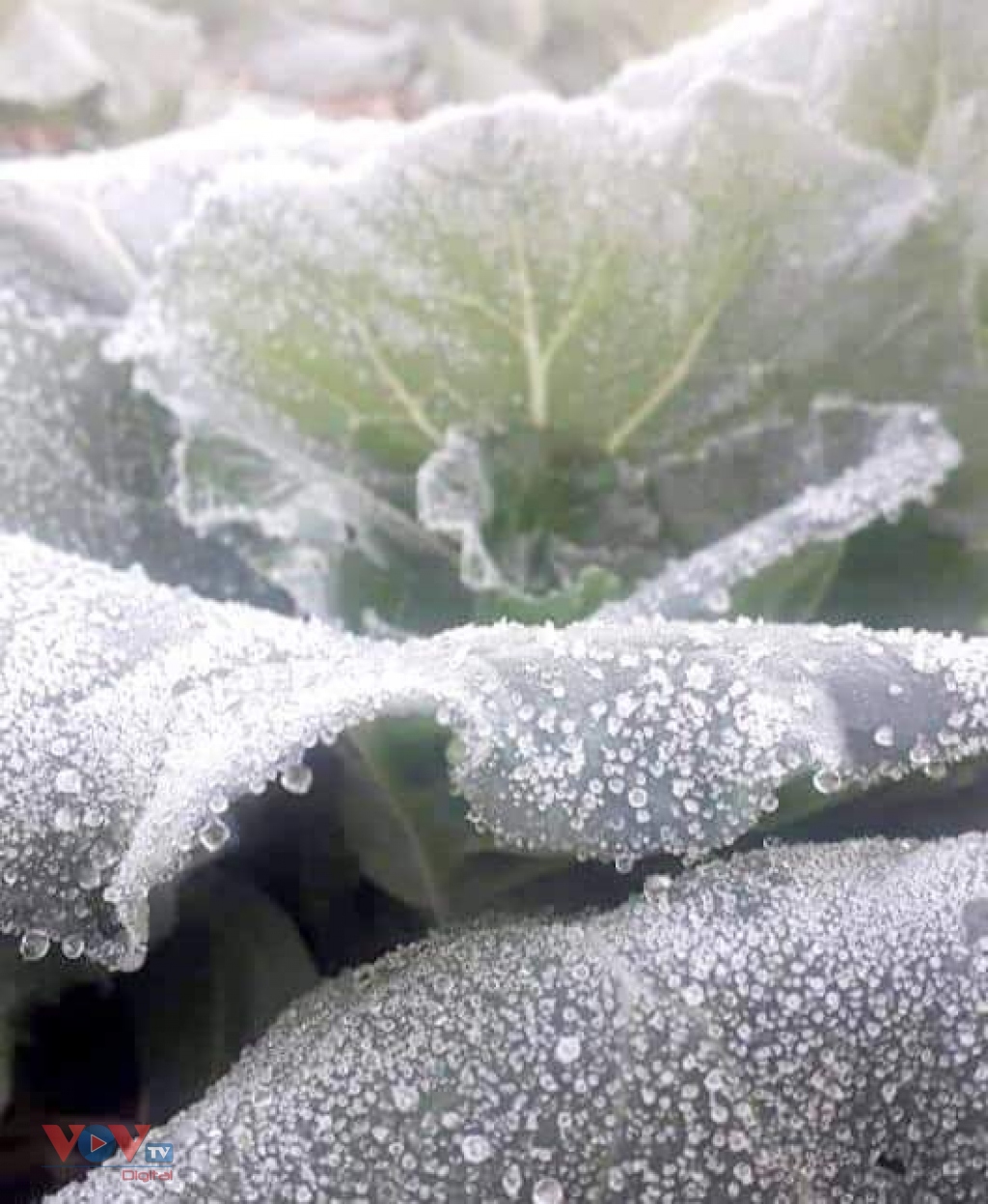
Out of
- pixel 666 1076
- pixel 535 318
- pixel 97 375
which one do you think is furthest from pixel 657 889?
pixel 97 375

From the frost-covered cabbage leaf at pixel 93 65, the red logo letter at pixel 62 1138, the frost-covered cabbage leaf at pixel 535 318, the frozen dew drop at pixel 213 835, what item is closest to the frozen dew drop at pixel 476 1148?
the frozen dew drop at pixel 213 835

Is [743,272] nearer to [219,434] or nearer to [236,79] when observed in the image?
[219,434]

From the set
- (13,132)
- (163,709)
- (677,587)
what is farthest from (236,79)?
(163,709)

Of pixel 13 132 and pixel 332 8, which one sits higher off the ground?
pixel 332 8

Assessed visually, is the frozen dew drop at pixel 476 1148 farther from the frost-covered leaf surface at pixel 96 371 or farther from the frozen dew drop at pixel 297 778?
the frost-covered leaf surface at pixel 96 371

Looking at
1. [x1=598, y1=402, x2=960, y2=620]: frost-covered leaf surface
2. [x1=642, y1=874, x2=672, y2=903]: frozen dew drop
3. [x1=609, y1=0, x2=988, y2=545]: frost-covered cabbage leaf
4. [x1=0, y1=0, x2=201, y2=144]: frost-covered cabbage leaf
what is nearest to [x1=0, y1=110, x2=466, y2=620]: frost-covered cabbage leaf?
[x1=598, y1=402, x2=960, y2=620]: frost-covered leaf surface

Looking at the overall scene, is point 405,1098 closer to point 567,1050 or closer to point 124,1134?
point 567,1050
